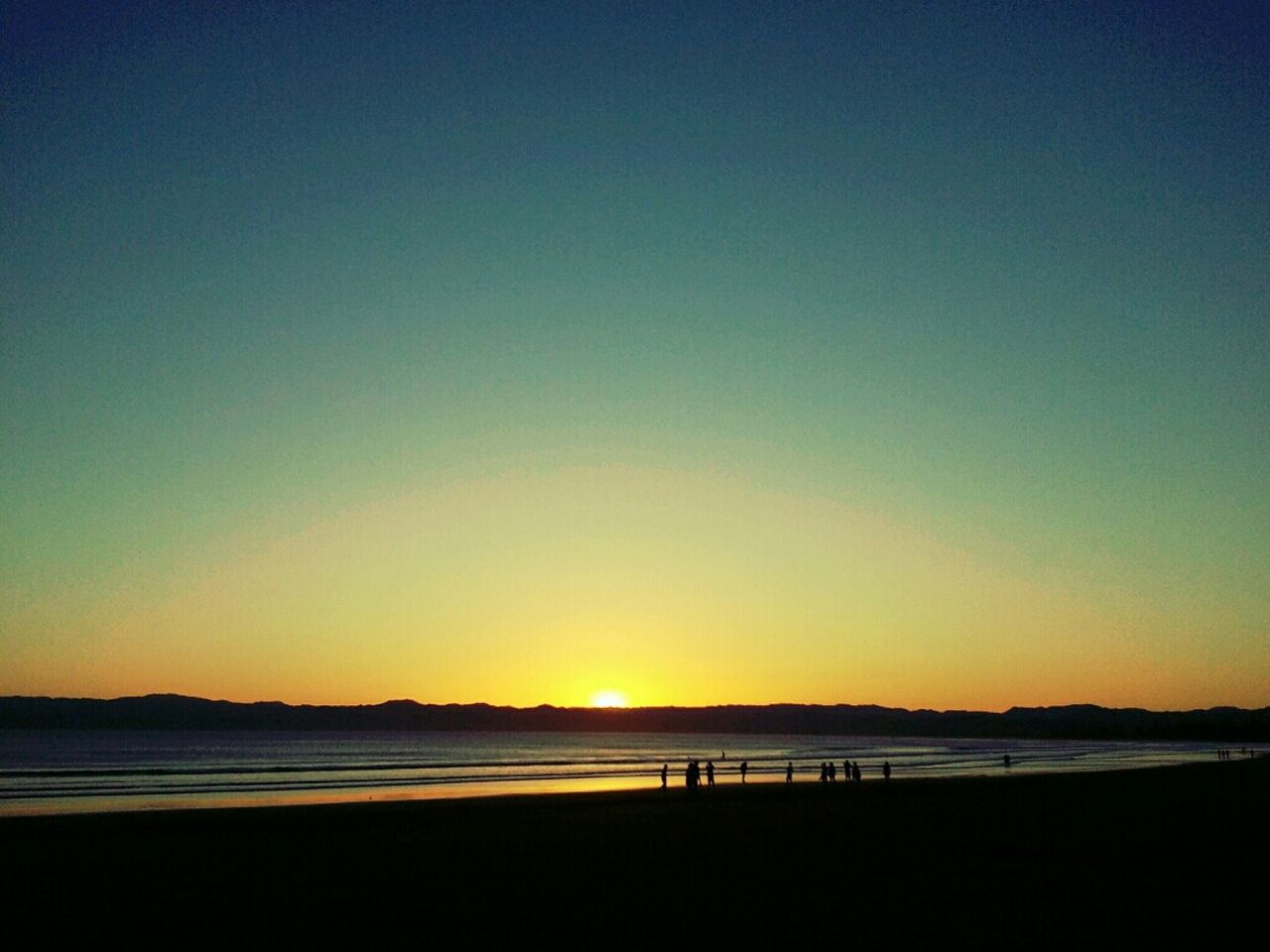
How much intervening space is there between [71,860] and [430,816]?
12218mm

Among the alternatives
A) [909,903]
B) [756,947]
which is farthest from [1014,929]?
[756,947]

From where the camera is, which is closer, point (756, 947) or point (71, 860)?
point (756, 947)

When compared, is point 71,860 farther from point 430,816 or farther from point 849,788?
point 849,788

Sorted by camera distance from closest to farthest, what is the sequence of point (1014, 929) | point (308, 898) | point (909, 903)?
point (1014, 929)
point (909, 903)
point (308, 898)

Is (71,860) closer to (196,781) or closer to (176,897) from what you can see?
(176,897)

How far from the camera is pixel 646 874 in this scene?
18328 mm

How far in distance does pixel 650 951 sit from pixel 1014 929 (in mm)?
→ 4537

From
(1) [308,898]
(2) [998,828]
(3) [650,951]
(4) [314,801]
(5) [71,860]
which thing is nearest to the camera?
(3) [650,951]

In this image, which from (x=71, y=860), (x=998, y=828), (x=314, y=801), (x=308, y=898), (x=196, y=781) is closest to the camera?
(x=308, y=898)

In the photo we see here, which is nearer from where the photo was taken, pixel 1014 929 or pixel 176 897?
pixel 1014 929

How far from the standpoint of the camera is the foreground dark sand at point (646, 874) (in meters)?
13.7

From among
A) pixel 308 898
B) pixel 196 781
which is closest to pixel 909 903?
pixel 308 898

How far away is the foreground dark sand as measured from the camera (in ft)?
44.9

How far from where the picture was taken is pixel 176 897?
16.3 metres
